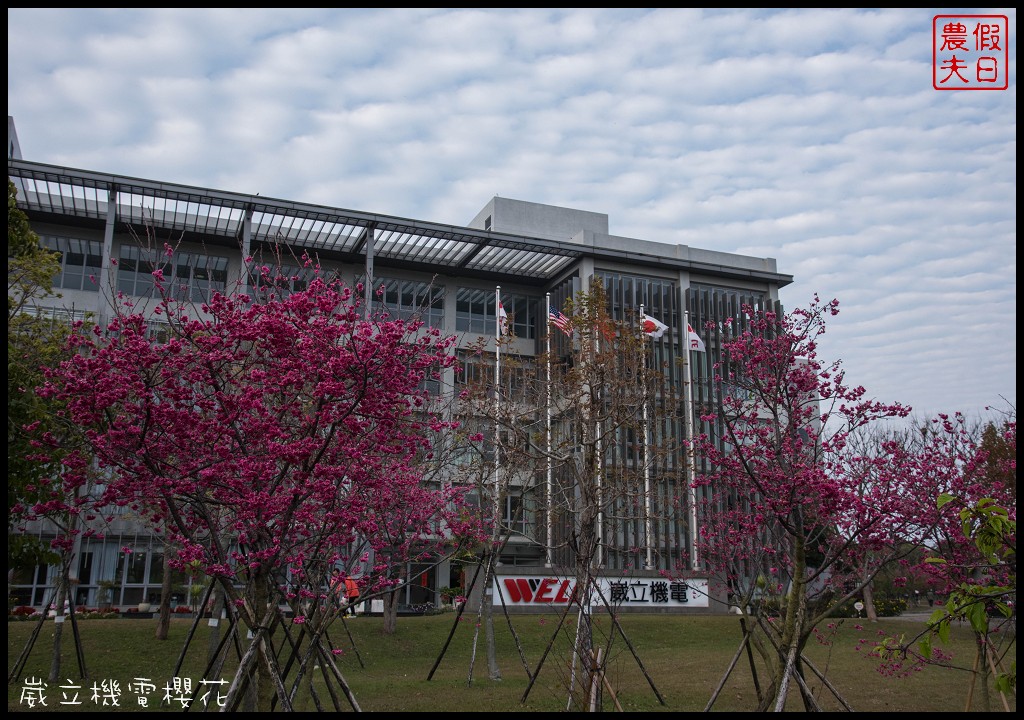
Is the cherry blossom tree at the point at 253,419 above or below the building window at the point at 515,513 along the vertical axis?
above

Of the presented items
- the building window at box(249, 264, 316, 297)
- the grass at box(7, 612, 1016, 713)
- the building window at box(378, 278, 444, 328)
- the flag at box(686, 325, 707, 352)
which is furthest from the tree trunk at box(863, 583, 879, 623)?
the building window at box(249, 264, 316, 297)

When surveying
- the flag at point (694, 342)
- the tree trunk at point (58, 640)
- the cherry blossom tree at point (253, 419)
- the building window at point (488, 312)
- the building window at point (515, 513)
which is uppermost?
the building window at point (488, 312)

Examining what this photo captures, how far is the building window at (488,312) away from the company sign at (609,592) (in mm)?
14543

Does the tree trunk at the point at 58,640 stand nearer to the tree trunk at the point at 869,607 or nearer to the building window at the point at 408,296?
the building window at the point at 408,296

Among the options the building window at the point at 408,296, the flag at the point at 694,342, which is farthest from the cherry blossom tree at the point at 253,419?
the building window at the point at 408,296

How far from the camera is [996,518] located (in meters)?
4.53

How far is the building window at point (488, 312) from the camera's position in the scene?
37.3 m

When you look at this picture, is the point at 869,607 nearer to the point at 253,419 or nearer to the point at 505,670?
the point at 505,670

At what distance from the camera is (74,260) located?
31828 mm

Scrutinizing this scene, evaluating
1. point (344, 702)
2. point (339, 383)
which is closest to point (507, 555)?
point (344, 702)

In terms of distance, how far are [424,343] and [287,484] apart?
2841 millimetres

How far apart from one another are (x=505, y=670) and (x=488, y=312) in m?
22.7

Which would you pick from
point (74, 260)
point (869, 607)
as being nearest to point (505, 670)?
point (869, 607)

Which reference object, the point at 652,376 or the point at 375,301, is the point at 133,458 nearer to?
the point at 652,376
